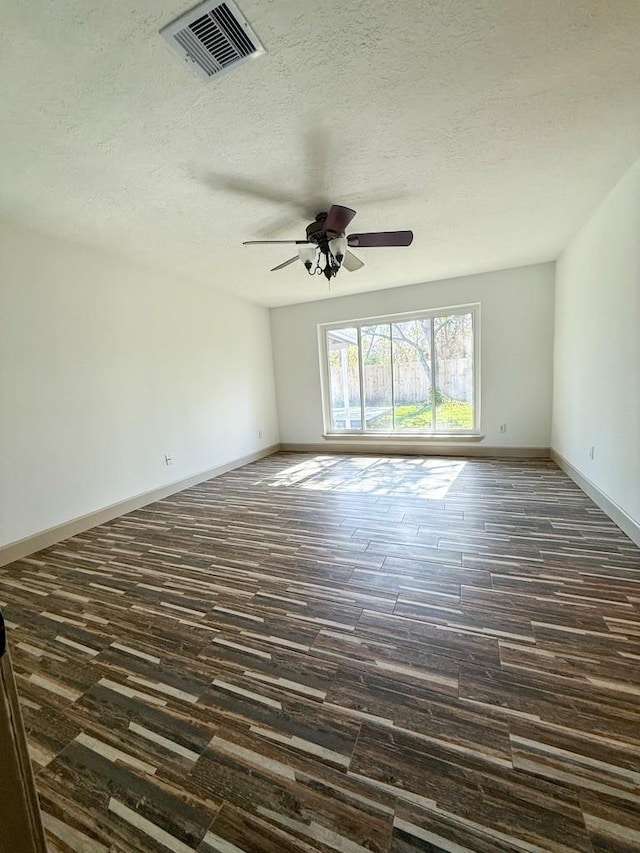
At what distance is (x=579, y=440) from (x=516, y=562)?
2129mm

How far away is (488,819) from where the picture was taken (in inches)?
39.0

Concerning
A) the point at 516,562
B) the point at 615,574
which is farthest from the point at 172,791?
the point at 615,574

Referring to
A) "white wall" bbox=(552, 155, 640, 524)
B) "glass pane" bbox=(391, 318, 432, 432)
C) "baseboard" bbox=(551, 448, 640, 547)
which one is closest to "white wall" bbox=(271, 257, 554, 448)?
"glass pane" bbox=(391, 318, 432, 432)

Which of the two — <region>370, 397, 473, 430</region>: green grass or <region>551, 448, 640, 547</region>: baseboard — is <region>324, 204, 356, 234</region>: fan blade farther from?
<region>370, 397, 473, 430</region>: green grass

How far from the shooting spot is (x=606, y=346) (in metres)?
2.94

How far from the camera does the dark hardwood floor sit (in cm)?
101

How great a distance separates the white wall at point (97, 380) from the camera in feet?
9.22

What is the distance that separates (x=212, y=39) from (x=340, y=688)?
272 centimetres

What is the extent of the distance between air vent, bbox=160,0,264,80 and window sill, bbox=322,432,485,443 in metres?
4.75

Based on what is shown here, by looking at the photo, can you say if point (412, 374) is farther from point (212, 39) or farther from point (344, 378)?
point (212, 39)

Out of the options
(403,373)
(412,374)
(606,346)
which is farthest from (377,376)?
(606,346)

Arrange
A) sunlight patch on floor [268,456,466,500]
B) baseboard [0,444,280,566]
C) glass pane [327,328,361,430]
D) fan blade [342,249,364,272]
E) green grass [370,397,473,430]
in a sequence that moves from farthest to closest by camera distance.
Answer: glass pane [327,328,361,430] < green grass [370,397,473,430] < sunlight patch on floor [268,456,466,500] < fan blade [342,249,364,272] < baseboard [0,444,280,566]

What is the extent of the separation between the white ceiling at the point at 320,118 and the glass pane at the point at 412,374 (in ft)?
7.47

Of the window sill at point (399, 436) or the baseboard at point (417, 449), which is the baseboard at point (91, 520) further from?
the window sill at point (399, 436)
